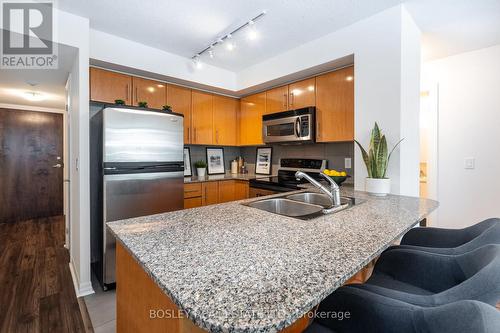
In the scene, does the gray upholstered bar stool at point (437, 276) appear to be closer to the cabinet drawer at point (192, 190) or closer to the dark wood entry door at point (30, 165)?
the cabinet drawer at point (192, 190)

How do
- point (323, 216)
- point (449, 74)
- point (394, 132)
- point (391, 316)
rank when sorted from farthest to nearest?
point (449, 74)
point (394, 132)
point (323, 216)
point (391, 316)

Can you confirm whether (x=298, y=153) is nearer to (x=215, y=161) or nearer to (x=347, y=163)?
(x=347, y=163)

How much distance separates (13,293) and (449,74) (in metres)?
4.94

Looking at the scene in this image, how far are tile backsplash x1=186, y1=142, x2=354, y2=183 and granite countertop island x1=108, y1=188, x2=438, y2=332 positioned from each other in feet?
5.14

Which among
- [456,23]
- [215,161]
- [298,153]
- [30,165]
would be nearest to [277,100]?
[298,153]

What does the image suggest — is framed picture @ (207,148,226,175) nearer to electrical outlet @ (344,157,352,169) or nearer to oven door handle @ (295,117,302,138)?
oven door handle @ (295,117,302,138)

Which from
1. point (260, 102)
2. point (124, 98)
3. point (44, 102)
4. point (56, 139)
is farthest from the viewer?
point (56, 139)

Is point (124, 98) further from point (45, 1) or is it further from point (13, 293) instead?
point (13, 293)

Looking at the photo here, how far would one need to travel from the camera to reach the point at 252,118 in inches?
139

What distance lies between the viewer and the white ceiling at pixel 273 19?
1884 mm

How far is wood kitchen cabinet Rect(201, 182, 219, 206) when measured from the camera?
299 cm

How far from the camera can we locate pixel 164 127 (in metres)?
2.37

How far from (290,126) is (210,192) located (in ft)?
4.22

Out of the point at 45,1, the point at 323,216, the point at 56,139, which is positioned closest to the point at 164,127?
the point at 45,1
